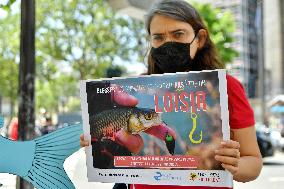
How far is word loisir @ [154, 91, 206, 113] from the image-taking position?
153cm

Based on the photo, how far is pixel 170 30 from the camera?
177 centimetres

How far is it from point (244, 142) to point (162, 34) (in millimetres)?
495

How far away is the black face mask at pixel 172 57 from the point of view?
1756mm

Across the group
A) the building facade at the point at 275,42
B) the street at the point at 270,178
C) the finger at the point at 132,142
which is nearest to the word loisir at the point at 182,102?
the finger at the point at 132,142

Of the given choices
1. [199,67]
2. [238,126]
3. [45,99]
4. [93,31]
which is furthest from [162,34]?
[45,99]

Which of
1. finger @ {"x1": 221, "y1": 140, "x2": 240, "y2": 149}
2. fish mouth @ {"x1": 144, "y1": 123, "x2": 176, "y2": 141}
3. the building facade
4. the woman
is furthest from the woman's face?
the building facade

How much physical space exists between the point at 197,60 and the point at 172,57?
153 mm

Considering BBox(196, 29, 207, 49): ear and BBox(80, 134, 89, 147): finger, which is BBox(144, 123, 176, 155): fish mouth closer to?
BBox(80, 134, 89, 147): finger

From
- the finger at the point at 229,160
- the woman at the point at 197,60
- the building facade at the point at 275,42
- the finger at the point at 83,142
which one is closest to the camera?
the finger at the point at 229,160

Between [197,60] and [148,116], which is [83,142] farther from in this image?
[197,60]

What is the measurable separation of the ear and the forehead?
0.05 meters

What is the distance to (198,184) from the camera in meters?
1.55

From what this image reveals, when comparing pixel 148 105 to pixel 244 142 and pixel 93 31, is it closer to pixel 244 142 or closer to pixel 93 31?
pixel 244 142

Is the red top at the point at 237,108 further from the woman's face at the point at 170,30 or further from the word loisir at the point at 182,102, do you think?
the woman's face at the point at 170,30
